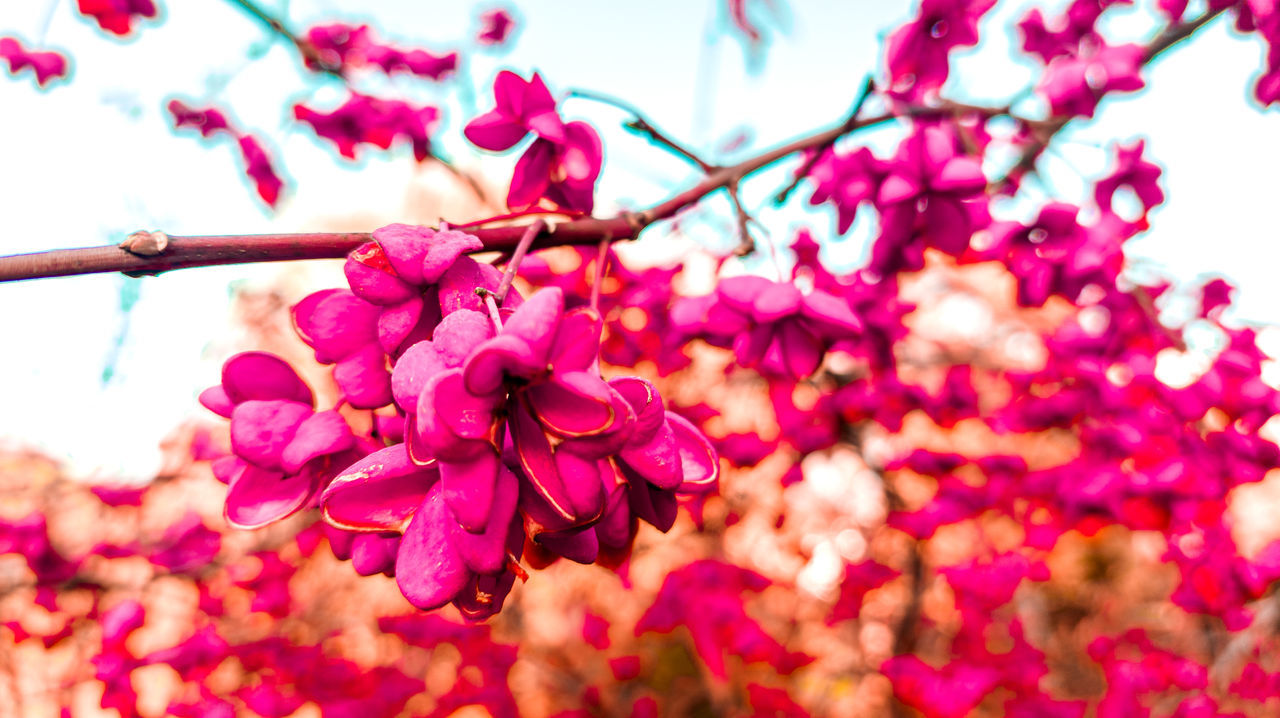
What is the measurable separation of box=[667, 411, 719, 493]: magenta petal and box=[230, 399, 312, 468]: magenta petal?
385mm

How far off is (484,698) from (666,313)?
9.05ft

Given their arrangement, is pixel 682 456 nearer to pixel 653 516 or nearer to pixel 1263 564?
pixel 653 516

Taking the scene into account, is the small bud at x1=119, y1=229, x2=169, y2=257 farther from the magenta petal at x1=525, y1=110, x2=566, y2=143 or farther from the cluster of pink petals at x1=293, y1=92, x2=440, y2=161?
the cluster of pink petals at x1=293, y1=92, x2=440, y2=161

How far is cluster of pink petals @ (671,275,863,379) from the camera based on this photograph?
1.00 m

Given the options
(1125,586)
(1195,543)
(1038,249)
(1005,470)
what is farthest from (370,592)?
(1125,586)

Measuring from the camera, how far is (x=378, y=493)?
60 centimetres

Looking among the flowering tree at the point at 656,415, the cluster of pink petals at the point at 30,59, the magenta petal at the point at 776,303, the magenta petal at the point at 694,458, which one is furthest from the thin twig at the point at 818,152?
the cluster of pink petals at the point at 30,59

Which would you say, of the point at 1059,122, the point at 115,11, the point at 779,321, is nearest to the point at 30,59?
the point at 115,11

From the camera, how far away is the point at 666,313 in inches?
79.4

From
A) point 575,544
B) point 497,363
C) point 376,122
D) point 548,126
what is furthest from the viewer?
point 376,122

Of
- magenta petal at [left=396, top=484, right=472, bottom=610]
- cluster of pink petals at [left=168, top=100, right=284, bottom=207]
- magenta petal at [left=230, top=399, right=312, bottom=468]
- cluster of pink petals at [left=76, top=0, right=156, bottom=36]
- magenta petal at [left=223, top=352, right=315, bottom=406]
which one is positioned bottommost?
cluster of pink petals at [left=168, top=100, right=284, bottom=207]

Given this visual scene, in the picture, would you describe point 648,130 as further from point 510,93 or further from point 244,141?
point 244,141

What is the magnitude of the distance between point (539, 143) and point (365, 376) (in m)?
0.45

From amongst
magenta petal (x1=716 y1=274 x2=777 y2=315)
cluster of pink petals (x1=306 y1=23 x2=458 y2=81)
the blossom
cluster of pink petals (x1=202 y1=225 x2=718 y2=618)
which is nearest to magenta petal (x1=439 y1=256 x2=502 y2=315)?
cluster of pink petals (x1=202 y1=225 x2=718 y2=618)
